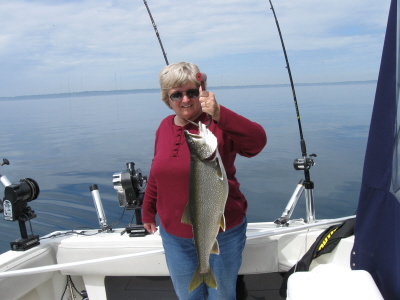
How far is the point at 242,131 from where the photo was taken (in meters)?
2.00

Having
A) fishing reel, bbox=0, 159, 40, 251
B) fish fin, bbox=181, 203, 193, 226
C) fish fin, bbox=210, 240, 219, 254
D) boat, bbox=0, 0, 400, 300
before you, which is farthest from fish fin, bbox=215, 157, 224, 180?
fishing reel, bbox=0, 159, 40, 251

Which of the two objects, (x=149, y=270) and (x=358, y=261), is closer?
(x=358, y=261)

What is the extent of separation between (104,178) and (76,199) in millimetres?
1573

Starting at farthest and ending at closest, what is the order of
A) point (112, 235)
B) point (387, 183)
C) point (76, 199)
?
point (76, 199), point (112, 235), point (387, 183)

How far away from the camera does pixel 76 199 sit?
877cm

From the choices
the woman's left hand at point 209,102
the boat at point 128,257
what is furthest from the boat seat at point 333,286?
the woman's left hand at point 209,102

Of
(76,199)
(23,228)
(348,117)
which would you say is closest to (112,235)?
(23,228)

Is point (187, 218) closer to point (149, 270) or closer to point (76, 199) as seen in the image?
point (149, 270)

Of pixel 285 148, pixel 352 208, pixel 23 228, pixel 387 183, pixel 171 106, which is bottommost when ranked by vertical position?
pixel 352 208

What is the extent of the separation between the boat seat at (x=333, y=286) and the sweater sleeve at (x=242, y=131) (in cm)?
75

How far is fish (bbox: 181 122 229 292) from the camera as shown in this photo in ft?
6.07

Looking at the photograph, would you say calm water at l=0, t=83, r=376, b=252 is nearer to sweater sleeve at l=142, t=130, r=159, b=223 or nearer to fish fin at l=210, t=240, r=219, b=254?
sweater sleeve at l=142, t=130, r=159, b=223

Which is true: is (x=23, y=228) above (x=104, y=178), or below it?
above

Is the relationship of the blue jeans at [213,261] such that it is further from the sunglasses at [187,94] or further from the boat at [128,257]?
the sunglasses at [187,94]
